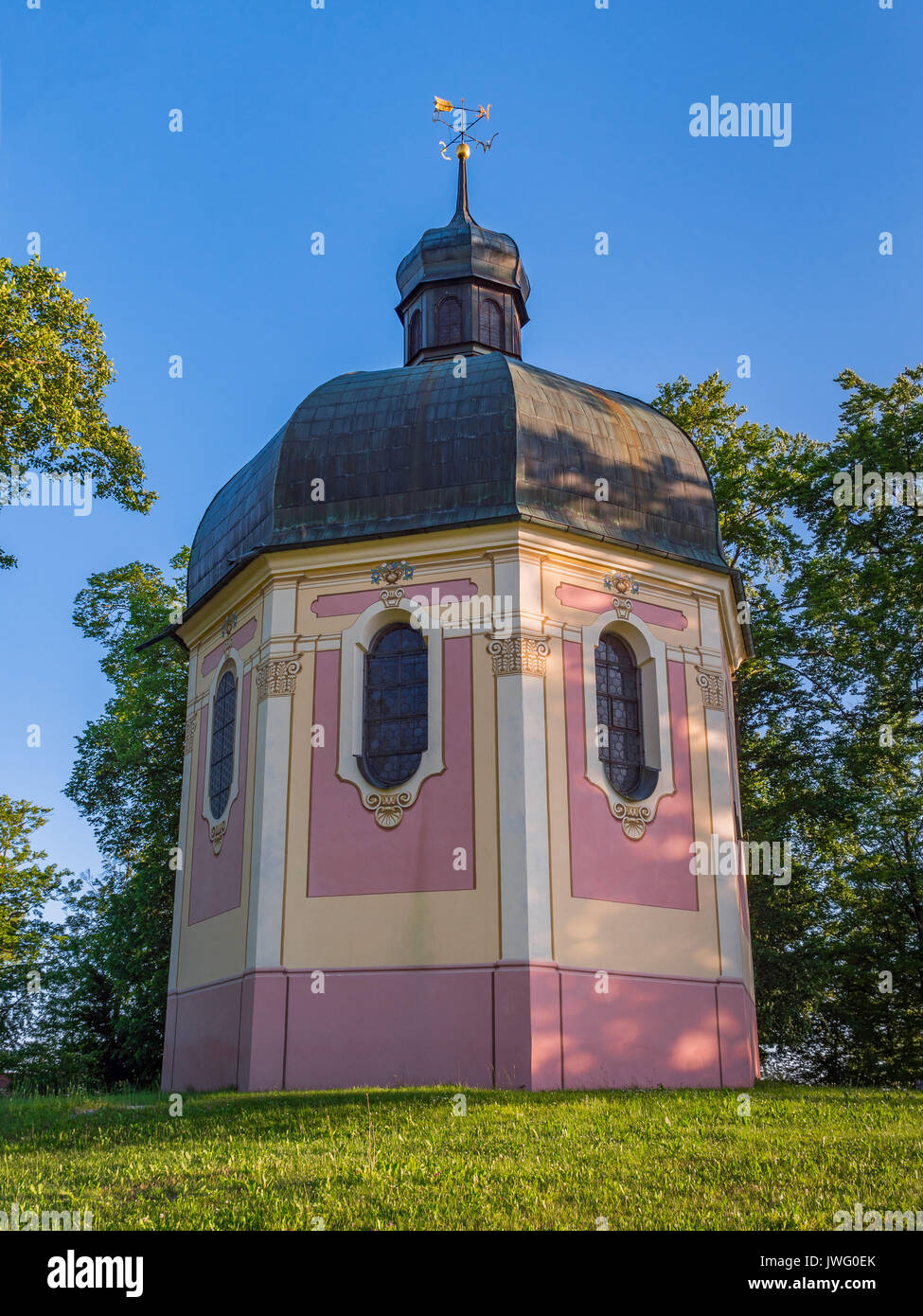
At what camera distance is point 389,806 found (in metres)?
14.5

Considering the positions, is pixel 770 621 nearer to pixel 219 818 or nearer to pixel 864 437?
pixel 864 437

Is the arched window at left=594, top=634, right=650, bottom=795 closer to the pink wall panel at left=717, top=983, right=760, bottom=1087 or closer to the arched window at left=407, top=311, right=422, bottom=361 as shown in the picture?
the pink wall panel at left=717, top=983, right=760, bottom=1087

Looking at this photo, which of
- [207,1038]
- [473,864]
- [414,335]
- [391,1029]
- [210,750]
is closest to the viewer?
[391,1029]

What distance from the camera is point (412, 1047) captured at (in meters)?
13.4

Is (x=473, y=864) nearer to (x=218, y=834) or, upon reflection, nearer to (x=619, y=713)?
(x=619, y=713)

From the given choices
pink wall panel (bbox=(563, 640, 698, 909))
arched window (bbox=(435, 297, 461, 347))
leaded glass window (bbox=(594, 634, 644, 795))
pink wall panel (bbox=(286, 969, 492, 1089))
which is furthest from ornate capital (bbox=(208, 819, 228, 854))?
arched window (bbox=(435, 297, 461, 347))

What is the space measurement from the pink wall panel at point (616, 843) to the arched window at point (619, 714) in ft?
1.49

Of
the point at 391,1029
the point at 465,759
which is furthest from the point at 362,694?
the point at 391,1029

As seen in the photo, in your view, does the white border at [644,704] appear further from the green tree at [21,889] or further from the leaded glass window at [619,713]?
the green tree at [21,889]

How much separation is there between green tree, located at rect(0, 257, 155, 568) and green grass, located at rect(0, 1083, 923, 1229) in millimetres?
6975

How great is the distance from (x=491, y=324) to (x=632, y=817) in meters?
10.9

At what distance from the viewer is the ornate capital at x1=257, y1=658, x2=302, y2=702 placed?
15.3 metres

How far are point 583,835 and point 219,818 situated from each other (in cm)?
491

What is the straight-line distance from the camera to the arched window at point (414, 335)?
73.4ft
